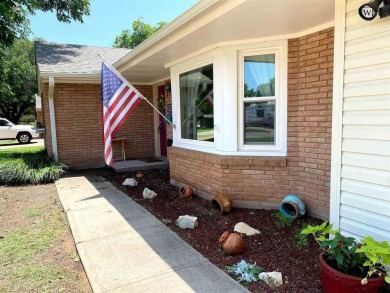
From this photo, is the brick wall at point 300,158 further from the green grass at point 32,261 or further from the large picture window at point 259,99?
the green grass at point 32,261

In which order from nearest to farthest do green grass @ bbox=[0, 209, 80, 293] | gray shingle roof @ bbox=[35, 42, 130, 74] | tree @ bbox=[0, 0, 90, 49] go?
green grass @ bbox=[0, 209, 80, 293] → gray shingle roof @ bbox=[35, 42, 130, 74] → tree @ bbox=[0, 0, 90, 49]

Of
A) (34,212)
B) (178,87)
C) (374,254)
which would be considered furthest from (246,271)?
(178,87)

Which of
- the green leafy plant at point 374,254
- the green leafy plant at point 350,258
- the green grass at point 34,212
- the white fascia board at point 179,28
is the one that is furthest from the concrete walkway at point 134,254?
the white fascia board at point 179,28

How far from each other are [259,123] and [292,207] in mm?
1372

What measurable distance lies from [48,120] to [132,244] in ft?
20.7

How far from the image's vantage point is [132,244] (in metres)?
3.57

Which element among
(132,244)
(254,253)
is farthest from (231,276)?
(132,244)

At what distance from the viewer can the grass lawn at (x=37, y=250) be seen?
2.86 m

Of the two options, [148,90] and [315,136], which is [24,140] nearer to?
[148,90]

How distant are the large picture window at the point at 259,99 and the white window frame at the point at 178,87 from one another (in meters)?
0.44

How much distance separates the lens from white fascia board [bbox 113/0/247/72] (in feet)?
10.6

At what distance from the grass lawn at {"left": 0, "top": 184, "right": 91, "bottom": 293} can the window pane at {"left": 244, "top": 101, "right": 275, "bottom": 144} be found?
9.88 feet

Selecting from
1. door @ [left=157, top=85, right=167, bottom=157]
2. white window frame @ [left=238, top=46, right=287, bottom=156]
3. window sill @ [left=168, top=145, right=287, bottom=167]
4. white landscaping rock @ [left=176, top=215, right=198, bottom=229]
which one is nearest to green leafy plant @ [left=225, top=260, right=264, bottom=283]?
white landscaping rock @ [left=176, top=215, right=198, bottom=229]

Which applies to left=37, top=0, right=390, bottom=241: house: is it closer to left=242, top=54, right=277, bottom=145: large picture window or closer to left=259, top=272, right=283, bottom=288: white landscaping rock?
left=242, top=54, right=277, bottom=145: large picture window
